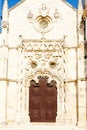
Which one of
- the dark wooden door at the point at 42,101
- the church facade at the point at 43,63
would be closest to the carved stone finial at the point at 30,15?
the church facade at the point at 43,63

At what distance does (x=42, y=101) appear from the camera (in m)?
20.6

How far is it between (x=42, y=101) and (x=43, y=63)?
2.08 metres

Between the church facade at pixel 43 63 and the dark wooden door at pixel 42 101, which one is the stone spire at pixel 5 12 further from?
the dark wooden door at pixel 42 101

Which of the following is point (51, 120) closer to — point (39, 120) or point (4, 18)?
point (39, 120)

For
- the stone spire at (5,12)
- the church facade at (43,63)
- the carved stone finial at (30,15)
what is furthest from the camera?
the carved stone finial at (30,15)

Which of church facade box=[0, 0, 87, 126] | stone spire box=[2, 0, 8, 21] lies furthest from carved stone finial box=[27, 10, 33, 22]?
stone spire box=[2, 0, 8, 21]

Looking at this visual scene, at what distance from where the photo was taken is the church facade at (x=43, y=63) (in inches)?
792

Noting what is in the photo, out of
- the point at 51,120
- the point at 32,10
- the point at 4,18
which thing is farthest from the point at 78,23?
the point at 51,120

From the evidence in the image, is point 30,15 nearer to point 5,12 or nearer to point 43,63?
point 5,12

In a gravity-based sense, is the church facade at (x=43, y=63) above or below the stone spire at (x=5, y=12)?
below

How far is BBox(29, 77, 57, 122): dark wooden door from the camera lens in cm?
2033

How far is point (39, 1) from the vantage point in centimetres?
2170

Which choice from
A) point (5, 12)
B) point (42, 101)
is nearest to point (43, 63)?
point (42, 101)

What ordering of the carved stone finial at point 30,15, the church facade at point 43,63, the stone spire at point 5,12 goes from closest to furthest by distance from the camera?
1. the church facade at point 43,63
2. the stone spire at point 5,12
3. the carved stone finial at point 30,15
